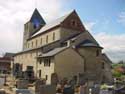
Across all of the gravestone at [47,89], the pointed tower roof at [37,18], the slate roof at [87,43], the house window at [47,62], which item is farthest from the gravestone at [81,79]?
the pointed tower roof at [37,18]

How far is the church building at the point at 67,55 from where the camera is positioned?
41.3 meters

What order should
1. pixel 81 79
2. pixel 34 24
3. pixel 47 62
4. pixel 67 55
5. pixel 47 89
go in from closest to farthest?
pixel 47 89, pixel 81 79, pixel 67 55, pixel 47 62, pixel 34 24

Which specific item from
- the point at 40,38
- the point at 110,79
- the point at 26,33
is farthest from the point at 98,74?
the point at 26,33

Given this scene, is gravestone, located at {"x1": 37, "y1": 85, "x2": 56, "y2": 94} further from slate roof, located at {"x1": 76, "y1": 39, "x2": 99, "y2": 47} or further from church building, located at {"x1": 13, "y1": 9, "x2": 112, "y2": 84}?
slate roof, located at {"x1": 76, "y1": 39, "x2": 99, "y2": 47}

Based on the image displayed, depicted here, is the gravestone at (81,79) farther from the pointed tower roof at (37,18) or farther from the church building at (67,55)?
the pointed tower roof at (37,18)

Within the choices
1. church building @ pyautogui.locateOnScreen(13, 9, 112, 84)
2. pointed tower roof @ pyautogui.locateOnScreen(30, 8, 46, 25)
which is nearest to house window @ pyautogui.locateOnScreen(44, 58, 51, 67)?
church building @ pyautogui.locateOnScreen(13, 9, 112, 84)

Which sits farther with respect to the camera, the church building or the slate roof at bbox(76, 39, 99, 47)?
the slate roof at bbox(76, 39, 99, 47)

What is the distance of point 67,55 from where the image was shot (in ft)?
136

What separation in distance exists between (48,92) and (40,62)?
24150 millimetres

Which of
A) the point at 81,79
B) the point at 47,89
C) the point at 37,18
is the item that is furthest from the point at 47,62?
the point at 37,18

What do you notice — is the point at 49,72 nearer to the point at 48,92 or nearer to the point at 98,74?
the point at 98,74

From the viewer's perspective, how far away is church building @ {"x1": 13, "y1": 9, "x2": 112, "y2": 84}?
4128 centimetres

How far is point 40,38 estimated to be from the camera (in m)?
58.0

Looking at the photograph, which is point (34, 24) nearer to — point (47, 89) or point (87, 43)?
point (87, 43)
